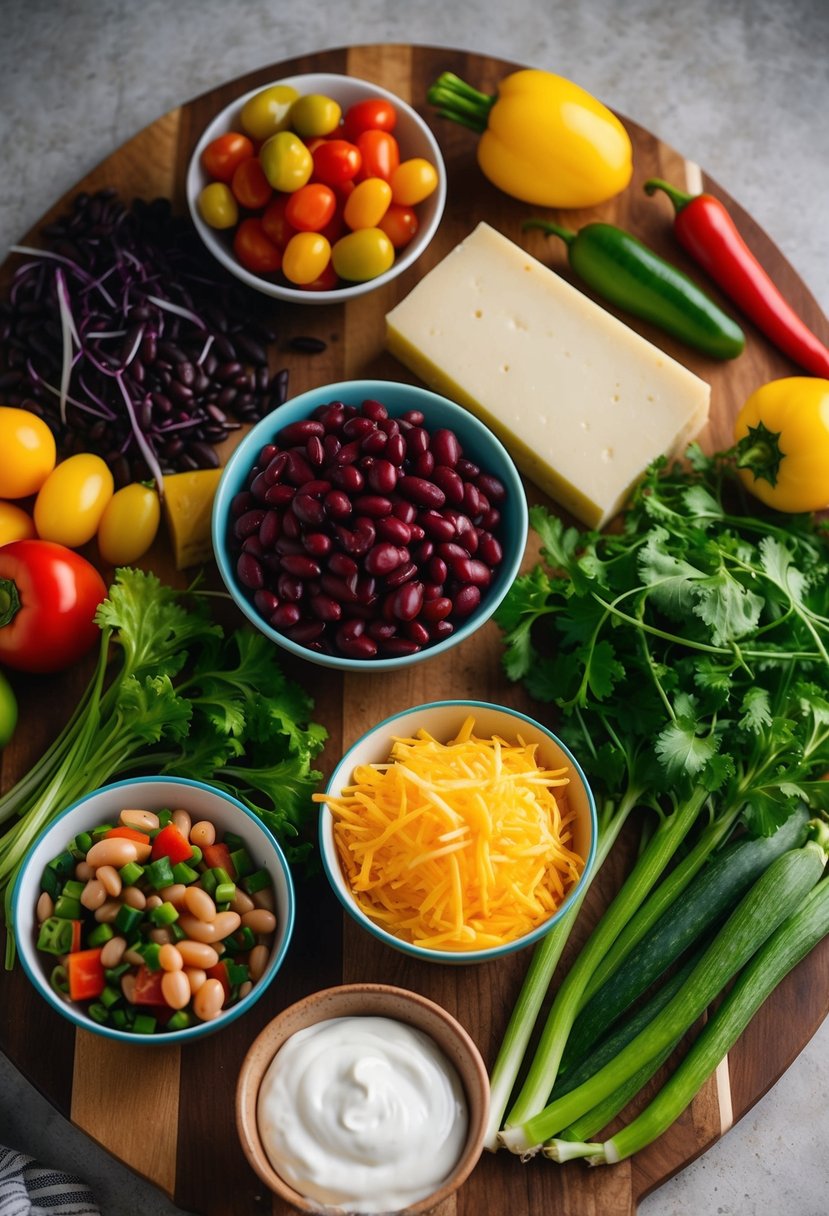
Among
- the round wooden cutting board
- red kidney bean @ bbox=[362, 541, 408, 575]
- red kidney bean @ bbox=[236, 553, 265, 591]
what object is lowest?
the round wooden cutting board

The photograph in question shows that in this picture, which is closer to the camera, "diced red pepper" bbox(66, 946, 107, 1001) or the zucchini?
"diced red pepper" bbox(66, 946, 107, 1001)

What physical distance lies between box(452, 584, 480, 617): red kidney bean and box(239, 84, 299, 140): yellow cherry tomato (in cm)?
135

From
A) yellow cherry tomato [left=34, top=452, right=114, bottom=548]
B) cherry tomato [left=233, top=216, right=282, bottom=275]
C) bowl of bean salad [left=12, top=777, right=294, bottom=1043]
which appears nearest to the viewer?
bowl of bean salad [left=12, top=777, right=294, bottom=1043]

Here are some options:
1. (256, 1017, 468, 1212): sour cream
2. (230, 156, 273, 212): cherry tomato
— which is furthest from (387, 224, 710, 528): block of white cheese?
(256, 1017, 468, 1212): sour cream

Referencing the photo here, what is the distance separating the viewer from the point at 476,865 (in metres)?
2.21

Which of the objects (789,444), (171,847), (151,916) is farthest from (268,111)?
(151,916)

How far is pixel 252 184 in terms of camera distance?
283cm

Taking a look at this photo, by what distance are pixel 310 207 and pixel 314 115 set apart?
0.24m

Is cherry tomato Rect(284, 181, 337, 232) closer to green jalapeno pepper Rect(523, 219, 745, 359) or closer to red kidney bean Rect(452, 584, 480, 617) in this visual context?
green jalapeno pepper Rect(523, 219, 745, 359)

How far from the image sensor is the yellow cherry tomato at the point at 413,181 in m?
2.83

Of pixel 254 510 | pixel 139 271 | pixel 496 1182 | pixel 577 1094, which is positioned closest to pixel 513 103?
pixel 139 271

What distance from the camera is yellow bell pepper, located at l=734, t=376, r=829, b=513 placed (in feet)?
8.68

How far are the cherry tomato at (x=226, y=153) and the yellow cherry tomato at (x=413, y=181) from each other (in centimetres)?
39

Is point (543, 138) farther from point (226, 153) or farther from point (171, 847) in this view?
point (171, 847)
